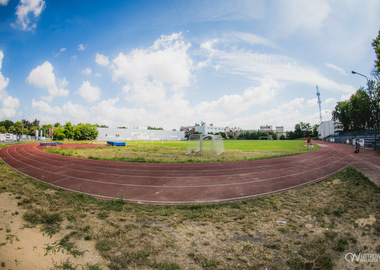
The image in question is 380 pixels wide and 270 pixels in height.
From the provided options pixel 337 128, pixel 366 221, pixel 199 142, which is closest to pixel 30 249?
pixel 366 221

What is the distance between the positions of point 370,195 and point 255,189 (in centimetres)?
423

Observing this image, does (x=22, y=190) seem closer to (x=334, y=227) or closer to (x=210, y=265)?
(x=210, y=265)

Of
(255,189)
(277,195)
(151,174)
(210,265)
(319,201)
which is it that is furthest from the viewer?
(151,174)

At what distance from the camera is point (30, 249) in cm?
346

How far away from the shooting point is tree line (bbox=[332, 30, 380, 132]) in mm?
27744

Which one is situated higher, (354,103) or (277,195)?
(354,103)

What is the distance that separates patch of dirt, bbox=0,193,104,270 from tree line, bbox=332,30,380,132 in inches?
1173

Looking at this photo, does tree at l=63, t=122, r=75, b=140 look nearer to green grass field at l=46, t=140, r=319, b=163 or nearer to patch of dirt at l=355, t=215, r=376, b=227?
green grass field at l=46, t=140, r=319, b=163

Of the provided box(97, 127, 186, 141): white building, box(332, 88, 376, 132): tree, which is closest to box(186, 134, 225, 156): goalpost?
box(97, 127, 186, 141): white building

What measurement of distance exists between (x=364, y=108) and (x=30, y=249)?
61394 mm

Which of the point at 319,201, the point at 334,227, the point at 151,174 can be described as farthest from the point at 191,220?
the point at 151,174

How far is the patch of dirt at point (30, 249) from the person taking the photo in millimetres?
3080

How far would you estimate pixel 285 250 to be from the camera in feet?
11.4

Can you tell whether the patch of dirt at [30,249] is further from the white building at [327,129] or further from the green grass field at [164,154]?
the white building at [327,129]
